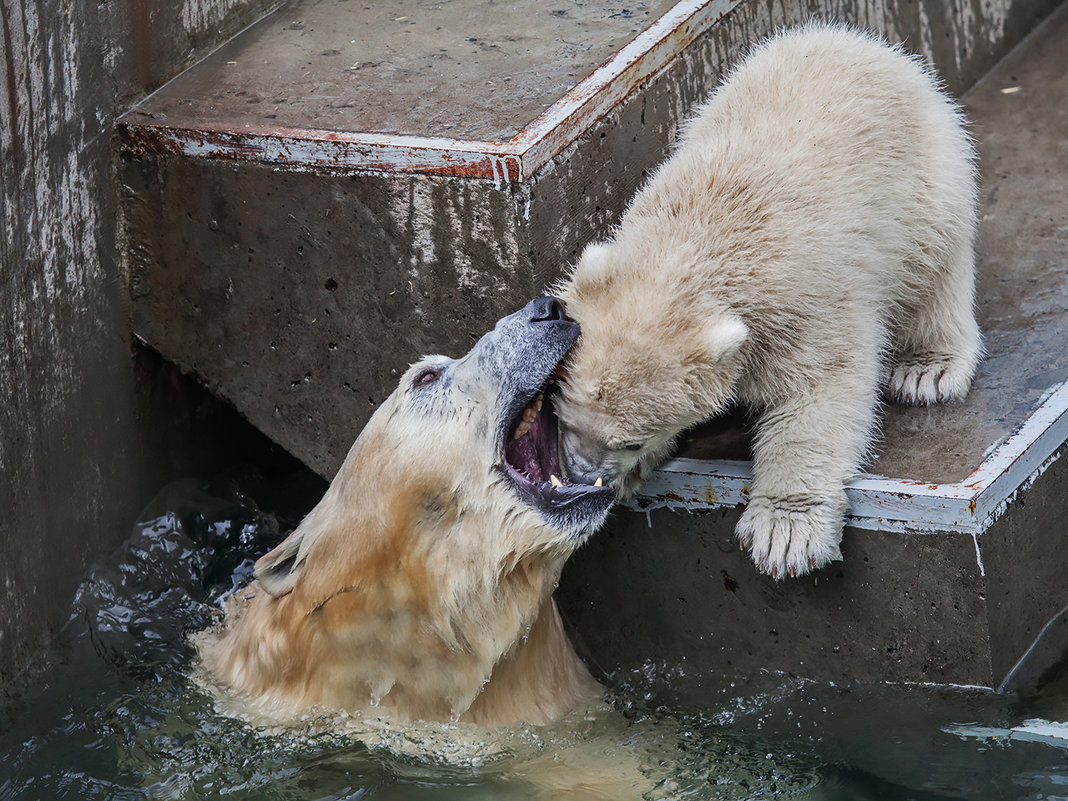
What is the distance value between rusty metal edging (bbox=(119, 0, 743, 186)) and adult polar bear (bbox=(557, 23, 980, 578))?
291 mm

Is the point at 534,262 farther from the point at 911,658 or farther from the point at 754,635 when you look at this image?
the point at 911,658

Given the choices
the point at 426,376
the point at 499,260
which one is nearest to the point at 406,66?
the point at 499,260

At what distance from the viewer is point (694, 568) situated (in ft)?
11.6

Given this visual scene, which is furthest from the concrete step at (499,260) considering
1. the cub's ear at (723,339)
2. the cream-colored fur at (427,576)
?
the cub's ear at (723,339)

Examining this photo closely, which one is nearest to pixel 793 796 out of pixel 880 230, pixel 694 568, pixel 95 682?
pixel 694 568

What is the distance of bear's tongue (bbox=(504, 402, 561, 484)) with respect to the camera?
121 inches

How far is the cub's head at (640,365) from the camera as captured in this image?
2840mm

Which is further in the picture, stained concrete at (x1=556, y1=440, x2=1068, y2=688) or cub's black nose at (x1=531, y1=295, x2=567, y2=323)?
stained concrete at (x1=556, y1=440, x2=1068, y2=688)

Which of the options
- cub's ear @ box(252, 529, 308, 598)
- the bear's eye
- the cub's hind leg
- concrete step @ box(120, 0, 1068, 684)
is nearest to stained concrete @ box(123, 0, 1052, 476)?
concrete step @ box(120, 0, 1068, 684)

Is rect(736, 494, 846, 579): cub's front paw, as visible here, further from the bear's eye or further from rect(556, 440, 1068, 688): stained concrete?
the bear's eye

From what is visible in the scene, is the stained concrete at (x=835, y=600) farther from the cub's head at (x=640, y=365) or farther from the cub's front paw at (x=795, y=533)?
the cub's head at (x=640, y=365)

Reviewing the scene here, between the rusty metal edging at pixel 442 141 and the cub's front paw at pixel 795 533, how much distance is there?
1052 mm

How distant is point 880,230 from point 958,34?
2.76 m

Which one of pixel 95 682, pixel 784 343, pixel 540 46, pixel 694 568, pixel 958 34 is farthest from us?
pixel 958 34
